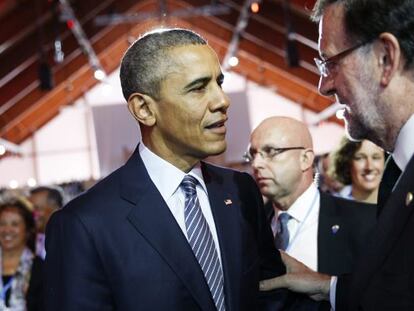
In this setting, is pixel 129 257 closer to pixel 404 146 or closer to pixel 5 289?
pixel 404 146

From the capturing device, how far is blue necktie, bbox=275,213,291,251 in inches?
147

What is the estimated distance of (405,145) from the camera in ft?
6.44

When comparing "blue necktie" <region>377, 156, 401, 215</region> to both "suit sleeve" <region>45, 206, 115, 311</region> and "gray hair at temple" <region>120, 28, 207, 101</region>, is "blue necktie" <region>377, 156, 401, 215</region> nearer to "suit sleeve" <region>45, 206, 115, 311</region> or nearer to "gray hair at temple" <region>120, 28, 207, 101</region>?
"gray hair at temple" <region>120, 28, 207, 101</region>

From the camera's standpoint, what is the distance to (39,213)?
6.67 meters

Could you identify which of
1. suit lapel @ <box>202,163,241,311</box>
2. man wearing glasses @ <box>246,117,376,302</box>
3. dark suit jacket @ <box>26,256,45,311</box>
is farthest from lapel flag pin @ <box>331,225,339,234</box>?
dark suit jacket @ <box>26,256,45,311</box>

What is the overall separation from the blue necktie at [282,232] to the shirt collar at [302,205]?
4 cm

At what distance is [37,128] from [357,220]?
22796 millimetres

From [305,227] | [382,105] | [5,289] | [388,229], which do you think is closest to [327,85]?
Answer: [382,105]

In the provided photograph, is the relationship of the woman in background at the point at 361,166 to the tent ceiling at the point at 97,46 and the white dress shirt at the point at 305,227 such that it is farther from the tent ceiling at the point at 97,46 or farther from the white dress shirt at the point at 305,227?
the tent ceiling at the point at 97,46

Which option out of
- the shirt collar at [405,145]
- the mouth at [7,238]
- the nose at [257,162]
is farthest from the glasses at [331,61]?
the mouth at [7,238]

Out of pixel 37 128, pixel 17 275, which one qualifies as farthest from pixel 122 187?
pixel 37 128

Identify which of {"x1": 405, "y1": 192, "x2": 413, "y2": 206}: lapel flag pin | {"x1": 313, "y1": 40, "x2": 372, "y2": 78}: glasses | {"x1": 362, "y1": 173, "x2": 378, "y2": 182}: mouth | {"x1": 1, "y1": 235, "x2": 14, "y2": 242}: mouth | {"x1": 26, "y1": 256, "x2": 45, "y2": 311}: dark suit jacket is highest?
{"x1": 313, "y1": 40, "x2": 372, "y2": 78}: glasses

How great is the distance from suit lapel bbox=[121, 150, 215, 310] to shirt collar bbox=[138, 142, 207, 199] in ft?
0.13

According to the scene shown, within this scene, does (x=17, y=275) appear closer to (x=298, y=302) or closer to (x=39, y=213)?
(x=39, y=213)
